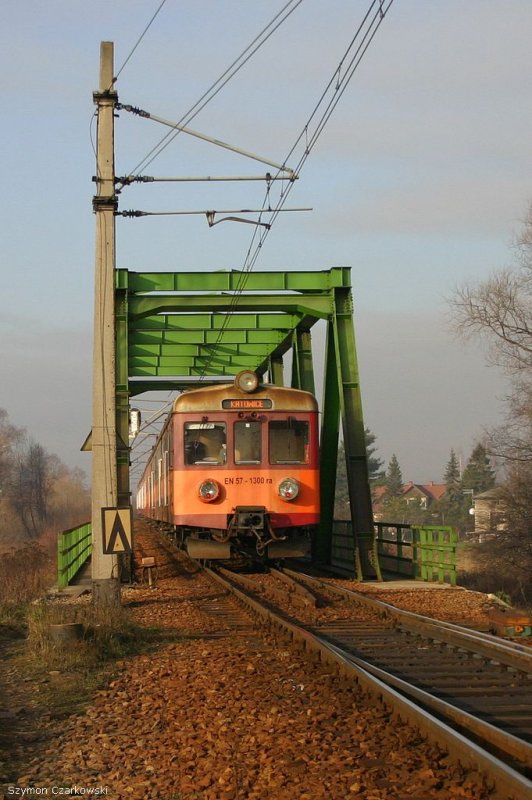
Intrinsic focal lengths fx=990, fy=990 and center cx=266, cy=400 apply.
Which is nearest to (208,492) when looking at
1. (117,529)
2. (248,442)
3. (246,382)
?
(248,442)

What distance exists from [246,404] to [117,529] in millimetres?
6002

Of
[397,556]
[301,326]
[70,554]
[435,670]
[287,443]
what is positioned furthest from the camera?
[301,326]

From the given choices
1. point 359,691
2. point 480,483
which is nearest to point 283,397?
point 359,691

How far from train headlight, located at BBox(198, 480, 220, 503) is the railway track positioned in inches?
145

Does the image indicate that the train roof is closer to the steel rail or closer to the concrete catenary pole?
the concrete catenary pole

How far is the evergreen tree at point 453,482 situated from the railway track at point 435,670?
8543cm

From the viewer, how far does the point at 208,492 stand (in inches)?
689

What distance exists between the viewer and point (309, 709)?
6812 mm

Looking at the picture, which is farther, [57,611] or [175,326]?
[175,326]

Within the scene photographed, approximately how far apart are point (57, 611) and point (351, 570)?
9.70m

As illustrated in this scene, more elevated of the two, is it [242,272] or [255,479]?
[242,272]

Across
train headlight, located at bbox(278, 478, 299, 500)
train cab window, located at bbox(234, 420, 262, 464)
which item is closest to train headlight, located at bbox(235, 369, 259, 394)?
train cab window, located at bbox(234, 420, 262, 464)

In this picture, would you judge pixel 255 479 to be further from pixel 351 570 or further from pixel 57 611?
pixel 57 611

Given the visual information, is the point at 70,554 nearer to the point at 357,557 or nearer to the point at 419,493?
the point at 357,557
